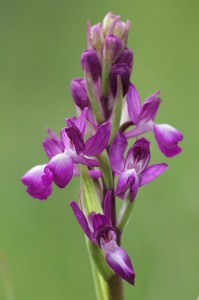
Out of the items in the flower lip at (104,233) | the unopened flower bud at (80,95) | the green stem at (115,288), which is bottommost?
the green stem at (115,288)

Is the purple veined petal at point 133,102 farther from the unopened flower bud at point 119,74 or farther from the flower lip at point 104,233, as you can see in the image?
the flower lip at point 104,233

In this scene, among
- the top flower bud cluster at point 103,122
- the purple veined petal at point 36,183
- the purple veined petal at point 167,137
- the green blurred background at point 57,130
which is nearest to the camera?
the top flower bud cluster at point 103,122

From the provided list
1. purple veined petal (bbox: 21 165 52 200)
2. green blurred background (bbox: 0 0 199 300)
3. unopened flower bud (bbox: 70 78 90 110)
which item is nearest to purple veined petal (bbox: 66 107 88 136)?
unopened flower bud (bbox: 70 78 90 110)

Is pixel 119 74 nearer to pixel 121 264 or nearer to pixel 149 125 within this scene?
pixel 149 125

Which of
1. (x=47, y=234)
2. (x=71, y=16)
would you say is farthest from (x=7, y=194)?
(x=71, y=16)

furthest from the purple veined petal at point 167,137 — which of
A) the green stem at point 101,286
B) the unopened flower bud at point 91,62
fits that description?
the green stem at point 101,286

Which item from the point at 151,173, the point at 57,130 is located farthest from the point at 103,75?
the point at 57,130
